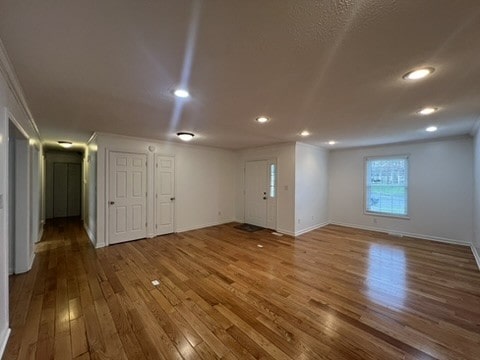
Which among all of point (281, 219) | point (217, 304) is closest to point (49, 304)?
point (217, 304)

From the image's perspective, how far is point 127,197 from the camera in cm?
479

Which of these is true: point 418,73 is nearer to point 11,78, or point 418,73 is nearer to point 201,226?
point 11,78

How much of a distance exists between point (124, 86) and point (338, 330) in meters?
3.26

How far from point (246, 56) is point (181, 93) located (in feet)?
3.34

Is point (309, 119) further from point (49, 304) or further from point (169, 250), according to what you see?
point (49, 304)

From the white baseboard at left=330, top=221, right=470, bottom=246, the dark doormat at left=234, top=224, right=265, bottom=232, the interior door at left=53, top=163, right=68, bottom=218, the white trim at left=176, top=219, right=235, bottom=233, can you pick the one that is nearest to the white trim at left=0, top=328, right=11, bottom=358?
the white trim at left=176, top=219, right=235, bottom=233

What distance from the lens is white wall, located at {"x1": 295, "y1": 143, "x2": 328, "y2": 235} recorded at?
5.45 meters

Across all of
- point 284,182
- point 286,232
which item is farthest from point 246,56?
point 286,232

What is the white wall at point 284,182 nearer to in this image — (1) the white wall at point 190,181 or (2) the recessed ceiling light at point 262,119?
(1) the white wall at point 190,181

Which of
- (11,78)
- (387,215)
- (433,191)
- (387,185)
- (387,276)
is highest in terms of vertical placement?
(11,78)

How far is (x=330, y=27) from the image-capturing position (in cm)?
133

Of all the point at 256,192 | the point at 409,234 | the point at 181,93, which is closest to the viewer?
the point at 181,93

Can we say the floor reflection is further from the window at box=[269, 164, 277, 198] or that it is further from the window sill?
the window at box=[269, 164, 277, 198]

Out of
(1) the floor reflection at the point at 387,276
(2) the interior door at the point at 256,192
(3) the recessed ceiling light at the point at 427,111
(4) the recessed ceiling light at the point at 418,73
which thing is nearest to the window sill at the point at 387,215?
(1) the floor reflection at the point at 387,276
